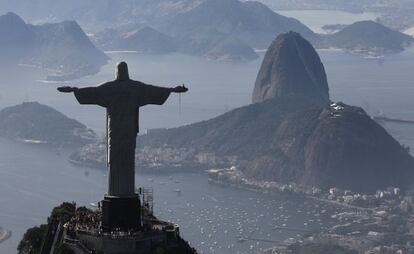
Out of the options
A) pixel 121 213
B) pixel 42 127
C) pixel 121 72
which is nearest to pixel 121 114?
pixel 121 72

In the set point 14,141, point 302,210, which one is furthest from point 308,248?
point 14,141

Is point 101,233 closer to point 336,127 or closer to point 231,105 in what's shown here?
point 336,127

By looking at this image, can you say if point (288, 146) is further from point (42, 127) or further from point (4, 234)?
point (4, 234)

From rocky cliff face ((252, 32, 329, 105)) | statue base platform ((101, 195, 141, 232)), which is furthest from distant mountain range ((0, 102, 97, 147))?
statue base platform ((101, 195, 141, 232))

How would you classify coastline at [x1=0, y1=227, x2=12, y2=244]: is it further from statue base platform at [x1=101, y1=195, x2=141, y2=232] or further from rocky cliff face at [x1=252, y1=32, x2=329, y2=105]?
rocky cliff face at [x1=252, y1=32, x2=329, y2=105]

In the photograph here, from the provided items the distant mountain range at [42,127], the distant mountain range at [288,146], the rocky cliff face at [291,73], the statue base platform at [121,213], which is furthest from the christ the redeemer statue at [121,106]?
the rocky cliff face at [291,73]
